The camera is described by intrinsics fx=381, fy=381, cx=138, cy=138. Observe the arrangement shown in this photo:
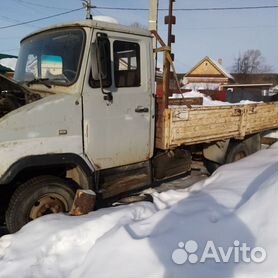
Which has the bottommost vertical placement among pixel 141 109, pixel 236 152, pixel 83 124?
pixel 236 152

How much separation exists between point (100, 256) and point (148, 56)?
9.49 feet

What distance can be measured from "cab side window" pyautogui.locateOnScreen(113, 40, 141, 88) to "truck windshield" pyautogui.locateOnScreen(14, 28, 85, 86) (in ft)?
1.73

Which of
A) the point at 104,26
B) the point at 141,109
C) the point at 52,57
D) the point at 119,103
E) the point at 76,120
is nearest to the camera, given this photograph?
the point at 76,120

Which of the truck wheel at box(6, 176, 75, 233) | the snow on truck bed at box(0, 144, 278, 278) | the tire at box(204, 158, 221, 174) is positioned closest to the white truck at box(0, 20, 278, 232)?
the truck wheel at box(6, 176, 75, 233)

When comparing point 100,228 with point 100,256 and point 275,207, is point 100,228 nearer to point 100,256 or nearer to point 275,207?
point 100,256

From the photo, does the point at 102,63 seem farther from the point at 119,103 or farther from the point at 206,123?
the point at 206,123

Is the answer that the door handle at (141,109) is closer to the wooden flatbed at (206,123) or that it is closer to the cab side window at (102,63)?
the wooden flatbed at (206,123)

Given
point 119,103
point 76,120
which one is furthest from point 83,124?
point 119,103

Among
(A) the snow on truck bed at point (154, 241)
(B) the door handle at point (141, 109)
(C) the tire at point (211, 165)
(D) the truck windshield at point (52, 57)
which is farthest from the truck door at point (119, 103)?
(C) the tire at point (211, 165)

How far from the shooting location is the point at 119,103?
494 cm

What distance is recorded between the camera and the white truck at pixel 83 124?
421 cm

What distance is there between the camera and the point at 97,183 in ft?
16.1

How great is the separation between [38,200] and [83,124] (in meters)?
1.03

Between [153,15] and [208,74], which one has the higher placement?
[153,15]
